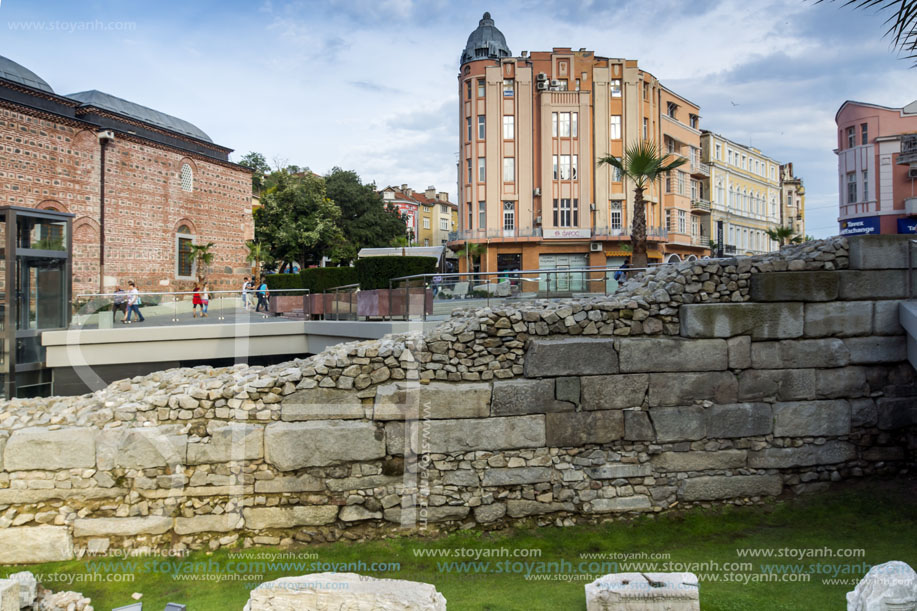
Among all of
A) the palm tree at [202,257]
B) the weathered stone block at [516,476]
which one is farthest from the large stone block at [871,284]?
the palm tree at [202,257]

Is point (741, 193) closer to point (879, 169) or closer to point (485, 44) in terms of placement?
point (879, 169)

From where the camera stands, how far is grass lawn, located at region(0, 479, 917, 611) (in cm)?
564

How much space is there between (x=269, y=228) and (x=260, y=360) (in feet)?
84.1

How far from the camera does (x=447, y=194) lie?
7500 cm

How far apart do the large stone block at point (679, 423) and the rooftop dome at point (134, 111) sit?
29257 millimetres

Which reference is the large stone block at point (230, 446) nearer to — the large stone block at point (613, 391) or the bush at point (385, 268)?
the large stone block at point (613, 391)

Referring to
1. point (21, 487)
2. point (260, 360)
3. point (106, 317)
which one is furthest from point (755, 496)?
point (106, 317)

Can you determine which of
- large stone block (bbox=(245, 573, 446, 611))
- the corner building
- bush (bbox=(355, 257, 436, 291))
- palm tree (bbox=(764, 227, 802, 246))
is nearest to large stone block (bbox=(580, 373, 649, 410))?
large stone block (bbox=(245, 573, 446, 611))

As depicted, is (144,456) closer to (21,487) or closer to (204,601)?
(21,487)

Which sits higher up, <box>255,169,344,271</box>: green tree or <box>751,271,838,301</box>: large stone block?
<box>255,169,344,271</box>: green tree

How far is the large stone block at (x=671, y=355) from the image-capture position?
7.34 meters

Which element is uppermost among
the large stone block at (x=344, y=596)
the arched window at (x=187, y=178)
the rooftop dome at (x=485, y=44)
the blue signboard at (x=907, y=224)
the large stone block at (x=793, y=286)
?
the rooftop dome at (x=485, y=44)

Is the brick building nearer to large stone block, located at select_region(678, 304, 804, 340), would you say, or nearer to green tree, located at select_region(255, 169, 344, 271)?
green tree, located at select_region(255, 169, 344, 271)

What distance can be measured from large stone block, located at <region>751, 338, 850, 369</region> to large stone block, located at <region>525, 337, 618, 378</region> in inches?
77.3
